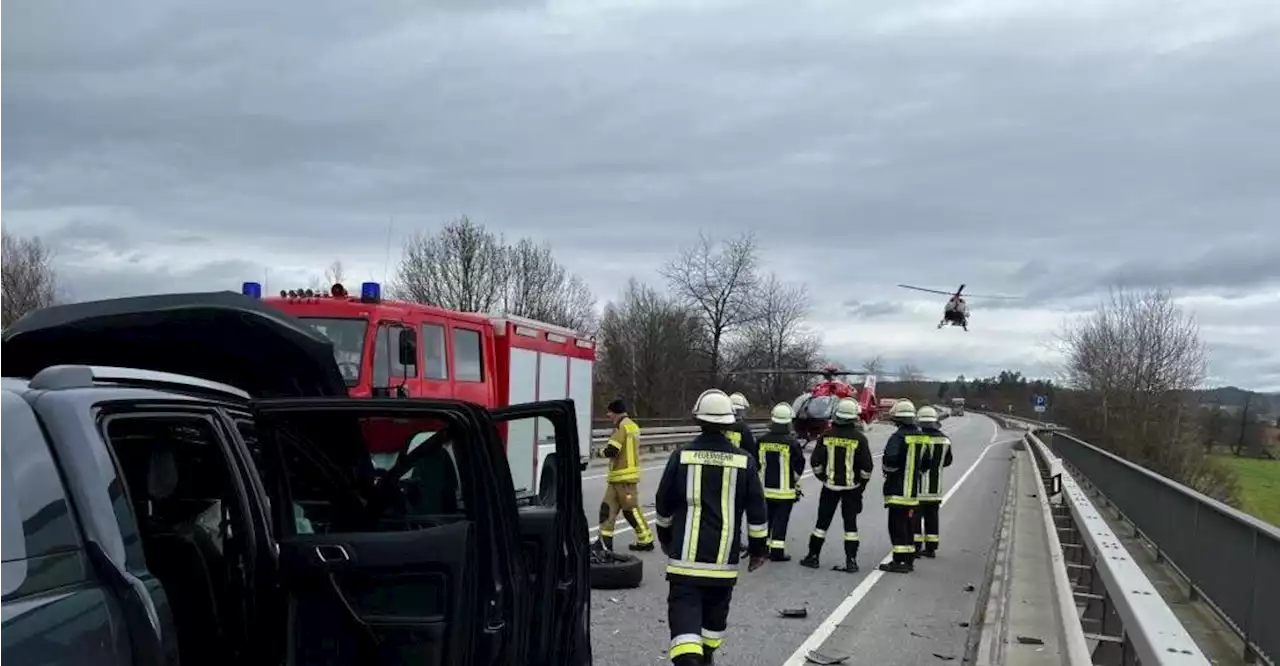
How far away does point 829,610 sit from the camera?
9.88 metres

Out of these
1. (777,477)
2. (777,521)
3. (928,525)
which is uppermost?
(777,477)

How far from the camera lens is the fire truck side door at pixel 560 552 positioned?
4.47 metres

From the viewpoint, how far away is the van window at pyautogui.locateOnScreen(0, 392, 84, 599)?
86.5 inches

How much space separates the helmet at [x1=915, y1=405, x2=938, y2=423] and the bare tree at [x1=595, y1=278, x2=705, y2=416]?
133 feet

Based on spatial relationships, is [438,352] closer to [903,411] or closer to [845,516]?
[845,516]

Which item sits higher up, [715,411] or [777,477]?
[715,411]

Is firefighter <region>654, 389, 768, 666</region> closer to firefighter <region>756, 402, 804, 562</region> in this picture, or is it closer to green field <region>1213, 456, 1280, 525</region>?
firefighter <region>756, 402, 804, 562</region>

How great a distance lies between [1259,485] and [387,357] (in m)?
51.9

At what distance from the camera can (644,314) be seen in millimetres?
61031

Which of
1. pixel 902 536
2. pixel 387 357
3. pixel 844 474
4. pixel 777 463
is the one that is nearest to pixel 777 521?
pixel 777 463

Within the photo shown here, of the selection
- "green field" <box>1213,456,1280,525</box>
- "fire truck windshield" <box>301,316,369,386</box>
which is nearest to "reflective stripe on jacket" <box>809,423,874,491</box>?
"fire truck windshield" <box>301,316,369,386</box>

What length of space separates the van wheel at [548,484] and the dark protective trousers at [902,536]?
25.1ft

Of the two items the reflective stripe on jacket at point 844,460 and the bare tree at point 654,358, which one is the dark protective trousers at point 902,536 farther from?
the bare tree at point 654,358

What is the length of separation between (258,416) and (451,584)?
732mm
